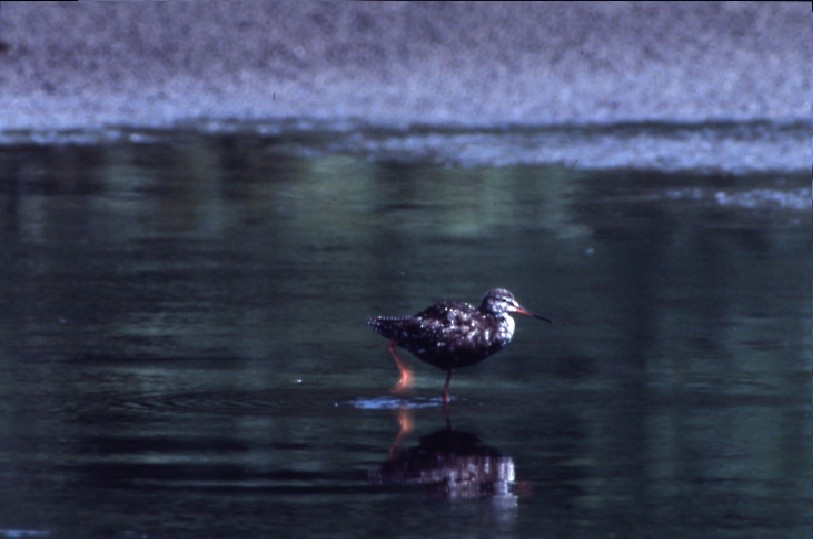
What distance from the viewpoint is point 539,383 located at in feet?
29.2

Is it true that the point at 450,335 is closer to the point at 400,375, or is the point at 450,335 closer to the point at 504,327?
the point at 504,327

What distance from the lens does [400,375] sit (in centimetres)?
904

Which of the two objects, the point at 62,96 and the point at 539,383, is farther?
the point at 62,96

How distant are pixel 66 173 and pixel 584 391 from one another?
9.87m

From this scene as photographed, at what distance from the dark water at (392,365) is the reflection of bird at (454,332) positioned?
17cm

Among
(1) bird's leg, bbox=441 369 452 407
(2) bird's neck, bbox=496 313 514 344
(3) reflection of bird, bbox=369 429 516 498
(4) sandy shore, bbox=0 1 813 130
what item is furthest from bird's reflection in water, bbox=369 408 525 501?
(4) sandy shore, bbox=0 1 813 130

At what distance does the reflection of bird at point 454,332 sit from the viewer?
8734mm

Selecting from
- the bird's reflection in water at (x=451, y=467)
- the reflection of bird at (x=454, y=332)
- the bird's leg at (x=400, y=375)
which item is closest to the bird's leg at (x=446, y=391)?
the reflection of bird at (x=454, y=332)

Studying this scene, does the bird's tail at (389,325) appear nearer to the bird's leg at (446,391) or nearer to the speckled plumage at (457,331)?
the speckled plumage at (457,331)

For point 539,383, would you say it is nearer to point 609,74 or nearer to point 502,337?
point 502,337

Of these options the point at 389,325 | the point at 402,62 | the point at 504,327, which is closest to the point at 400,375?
the point at 389,325

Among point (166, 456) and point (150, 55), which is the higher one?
point (150, 55)

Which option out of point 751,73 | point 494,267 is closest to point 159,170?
point 494,267

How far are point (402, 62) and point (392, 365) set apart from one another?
14682 millimetres
